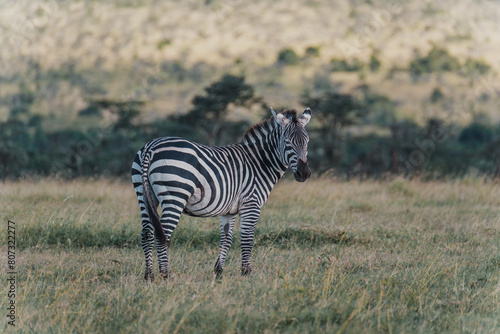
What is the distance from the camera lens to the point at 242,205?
6.64 metres

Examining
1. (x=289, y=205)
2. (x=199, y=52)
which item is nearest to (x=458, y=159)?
(x=289, y=205)

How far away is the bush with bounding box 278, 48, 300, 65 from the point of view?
62.7 m

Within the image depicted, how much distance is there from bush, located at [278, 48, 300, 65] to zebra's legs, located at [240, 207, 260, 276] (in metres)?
57.3

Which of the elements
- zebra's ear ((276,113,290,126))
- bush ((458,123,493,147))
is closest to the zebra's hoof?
zebra's ear ((276,113,290,126))

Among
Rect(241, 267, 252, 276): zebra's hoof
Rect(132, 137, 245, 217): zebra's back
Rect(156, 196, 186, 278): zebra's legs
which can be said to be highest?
Rect(132, 137, 245, 217): zebra's back

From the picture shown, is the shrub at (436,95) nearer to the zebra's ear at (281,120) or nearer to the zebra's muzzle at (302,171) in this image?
the zebra's ear at (281,120)

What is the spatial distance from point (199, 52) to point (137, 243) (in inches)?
2304

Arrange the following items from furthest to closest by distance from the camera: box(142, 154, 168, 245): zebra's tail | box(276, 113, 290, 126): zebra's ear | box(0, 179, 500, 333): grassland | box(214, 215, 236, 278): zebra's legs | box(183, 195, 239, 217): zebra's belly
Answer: box(214, 215, 236, 278): zebra's legs < box(276, 113, 290, 126): zebra's ear < box(183, 195, 239, 217): zebra's belly < box(142, 154, 168, 245): zebra's tail < box(0, 179, 500, 333): grassland

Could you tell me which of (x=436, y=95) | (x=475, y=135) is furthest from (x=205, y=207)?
(x=436, y=95)

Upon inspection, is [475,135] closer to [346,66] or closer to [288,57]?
[346,66]

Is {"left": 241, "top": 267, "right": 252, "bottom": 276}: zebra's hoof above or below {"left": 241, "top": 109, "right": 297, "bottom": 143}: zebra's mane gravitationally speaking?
below

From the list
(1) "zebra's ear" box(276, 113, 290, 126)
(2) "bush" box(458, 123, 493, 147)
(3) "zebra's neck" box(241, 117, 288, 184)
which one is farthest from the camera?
(2) "bush" box(458, 123, 493, 147)

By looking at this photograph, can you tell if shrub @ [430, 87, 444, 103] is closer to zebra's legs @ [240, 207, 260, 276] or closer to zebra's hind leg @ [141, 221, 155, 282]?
zebra's legs @ [240, 207, 260, 276]

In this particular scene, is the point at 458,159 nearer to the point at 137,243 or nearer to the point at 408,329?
the point at 137,243
